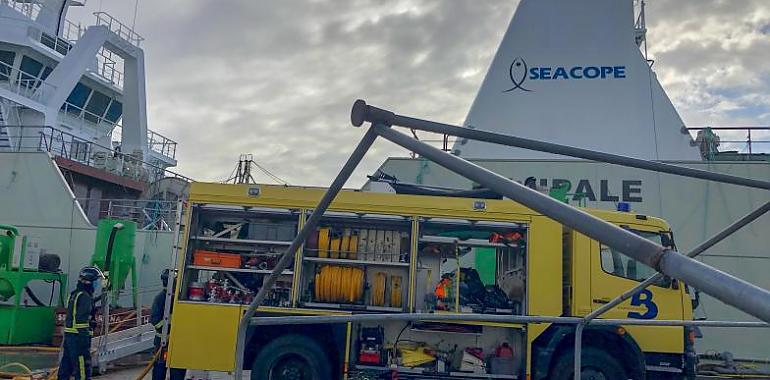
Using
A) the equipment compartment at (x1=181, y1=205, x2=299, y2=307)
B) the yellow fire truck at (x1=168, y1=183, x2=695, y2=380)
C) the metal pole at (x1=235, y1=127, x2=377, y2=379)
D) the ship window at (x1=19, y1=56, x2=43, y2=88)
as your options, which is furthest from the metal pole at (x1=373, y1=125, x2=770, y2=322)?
the ship window at (x1=19, y1=56, x2=43, y2=88)

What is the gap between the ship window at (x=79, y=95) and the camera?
79.4ft

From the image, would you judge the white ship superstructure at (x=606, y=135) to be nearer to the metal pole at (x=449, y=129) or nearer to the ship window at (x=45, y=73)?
the metal pole at (x=449, y=129)

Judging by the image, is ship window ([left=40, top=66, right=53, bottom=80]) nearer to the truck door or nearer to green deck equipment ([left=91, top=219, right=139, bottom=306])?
green deck equipment ([left=91, top=219, right=139, bottom=306])

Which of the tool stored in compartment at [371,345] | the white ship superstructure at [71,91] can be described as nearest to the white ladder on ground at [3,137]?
the white ship superstructure at [71,91]

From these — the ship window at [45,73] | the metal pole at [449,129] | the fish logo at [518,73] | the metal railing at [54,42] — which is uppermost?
the metal railing at [54,42]

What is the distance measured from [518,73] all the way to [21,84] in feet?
57.5

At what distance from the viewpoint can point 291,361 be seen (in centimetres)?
851

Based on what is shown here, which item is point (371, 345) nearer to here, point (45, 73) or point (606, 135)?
point (606, 135)

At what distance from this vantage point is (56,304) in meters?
14.4

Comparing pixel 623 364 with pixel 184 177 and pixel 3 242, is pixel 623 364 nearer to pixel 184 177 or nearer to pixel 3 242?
pixel 3 242

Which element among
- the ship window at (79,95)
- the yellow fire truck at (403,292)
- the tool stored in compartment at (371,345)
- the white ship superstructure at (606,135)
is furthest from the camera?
the ship window at (79,95)

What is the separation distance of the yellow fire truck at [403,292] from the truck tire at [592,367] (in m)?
0.01

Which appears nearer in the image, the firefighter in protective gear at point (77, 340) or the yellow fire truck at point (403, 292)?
the yellow fire truck at point (403, 292)

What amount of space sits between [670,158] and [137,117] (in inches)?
776
